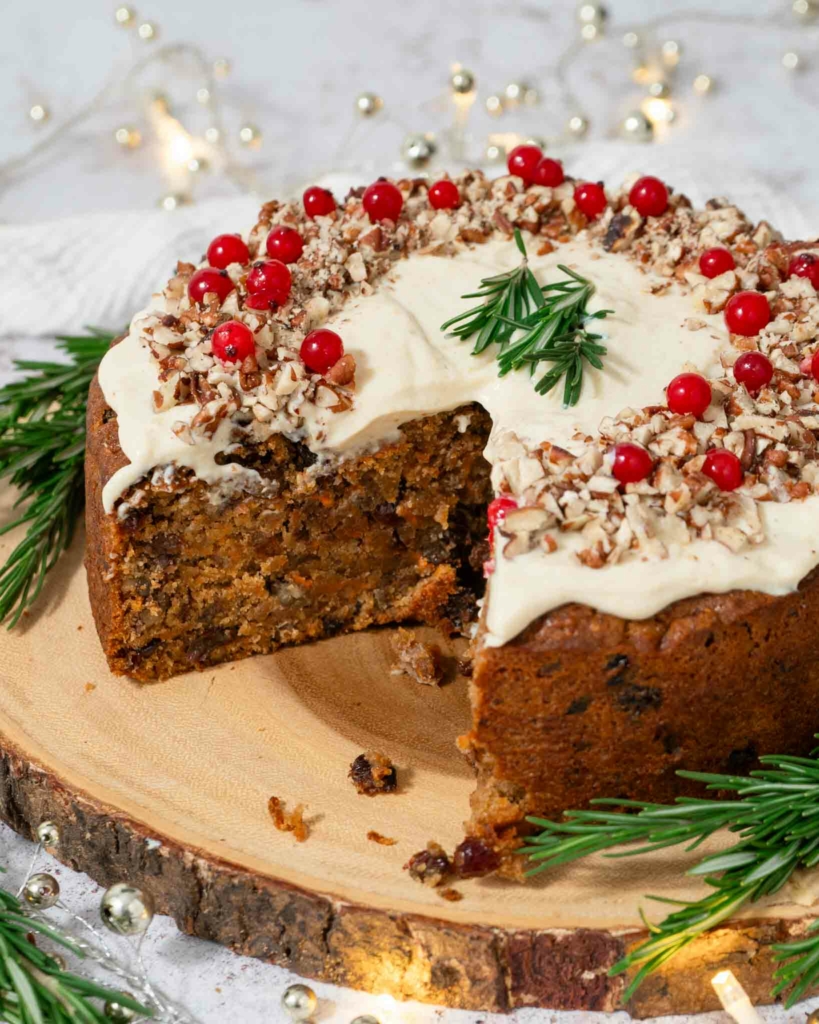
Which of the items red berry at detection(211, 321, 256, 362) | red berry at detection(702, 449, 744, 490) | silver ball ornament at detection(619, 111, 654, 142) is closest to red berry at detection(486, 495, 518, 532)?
red berry at detection(702, 449, 744, 490)

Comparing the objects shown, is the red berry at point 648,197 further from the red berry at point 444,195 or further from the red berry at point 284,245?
the red berry at point 284,245

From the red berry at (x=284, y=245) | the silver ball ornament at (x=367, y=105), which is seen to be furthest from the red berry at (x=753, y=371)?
the silver ball ornament at (x=367, y=105)

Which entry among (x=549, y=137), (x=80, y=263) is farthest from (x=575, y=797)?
(x=549, y=137)

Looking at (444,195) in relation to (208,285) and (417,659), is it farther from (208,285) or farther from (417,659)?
(417,659)

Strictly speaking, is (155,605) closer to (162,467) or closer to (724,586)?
(162,467)

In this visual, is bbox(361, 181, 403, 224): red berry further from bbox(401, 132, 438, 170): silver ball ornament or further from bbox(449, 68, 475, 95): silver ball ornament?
bbox(449, 68, 475, 95): silver ball ornament

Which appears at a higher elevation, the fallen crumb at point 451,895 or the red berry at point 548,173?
the red berry at point 548,173
